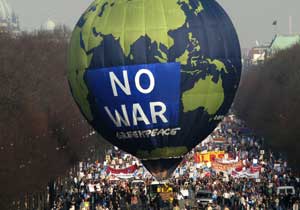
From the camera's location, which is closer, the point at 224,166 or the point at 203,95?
the point at 203,95

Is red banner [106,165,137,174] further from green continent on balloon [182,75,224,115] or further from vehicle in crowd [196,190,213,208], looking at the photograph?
green continent on balloon [182,75,224,115]

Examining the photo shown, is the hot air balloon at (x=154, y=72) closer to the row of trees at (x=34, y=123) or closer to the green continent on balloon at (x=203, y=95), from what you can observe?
the green continent on balloon at (x=203, y=95)

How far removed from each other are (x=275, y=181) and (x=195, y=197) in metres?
8.26

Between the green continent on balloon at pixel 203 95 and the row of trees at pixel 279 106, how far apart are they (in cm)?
2629

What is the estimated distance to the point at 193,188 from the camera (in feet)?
212

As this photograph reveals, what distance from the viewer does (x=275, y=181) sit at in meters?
67.2

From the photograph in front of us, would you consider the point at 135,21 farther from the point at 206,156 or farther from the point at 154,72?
the point at 206,156

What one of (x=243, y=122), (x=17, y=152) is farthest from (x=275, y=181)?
(x=243, y=122)

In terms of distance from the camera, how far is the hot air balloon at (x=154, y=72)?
48.8 metres

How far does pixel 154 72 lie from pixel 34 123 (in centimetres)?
3162

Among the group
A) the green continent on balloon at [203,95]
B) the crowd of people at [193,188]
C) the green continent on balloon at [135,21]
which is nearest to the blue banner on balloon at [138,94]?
the green continent on balloon at [203,95]

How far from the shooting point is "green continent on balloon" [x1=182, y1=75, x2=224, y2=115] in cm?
4972

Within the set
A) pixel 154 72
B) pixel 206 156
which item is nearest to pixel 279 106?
pixel 206 156

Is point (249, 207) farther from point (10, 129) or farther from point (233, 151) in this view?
point (233, 151)
